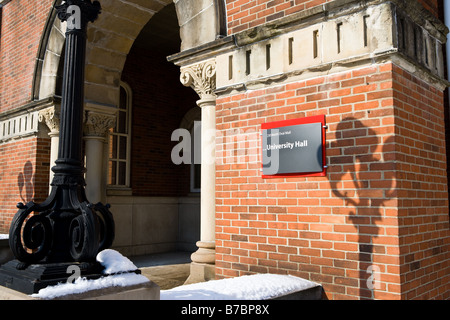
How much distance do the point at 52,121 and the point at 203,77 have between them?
3.69 m

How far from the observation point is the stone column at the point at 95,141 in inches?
285

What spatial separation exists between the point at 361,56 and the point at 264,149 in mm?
1267

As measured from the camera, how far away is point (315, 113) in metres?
3.89

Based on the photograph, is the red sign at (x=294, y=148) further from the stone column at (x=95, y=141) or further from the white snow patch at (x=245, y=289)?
the stone column at (x=95, y=141)

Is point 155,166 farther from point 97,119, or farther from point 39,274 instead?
point 39,274

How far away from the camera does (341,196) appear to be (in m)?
3.66

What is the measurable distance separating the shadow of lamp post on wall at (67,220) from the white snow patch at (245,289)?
82 cm

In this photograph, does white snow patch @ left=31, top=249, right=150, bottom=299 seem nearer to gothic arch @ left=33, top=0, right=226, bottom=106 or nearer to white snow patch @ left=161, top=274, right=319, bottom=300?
white snow patch @ left=161, top=274, right=319, bottom=300

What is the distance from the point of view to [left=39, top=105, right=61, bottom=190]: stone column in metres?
7.27

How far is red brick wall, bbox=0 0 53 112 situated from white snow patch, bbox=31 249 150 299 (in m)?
6.29

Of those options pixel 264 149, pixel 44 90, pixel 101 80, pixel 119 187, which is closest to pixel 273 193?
pixel 264 149

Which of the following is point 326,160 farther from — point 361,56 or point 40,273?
point 40,273

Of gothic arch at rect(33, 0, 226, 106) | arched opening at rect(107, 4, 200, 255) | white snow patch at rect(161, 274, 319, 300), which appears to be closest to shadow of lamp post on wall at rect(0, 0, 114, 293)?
white snow patch at rect(161, 274, 319, 300)

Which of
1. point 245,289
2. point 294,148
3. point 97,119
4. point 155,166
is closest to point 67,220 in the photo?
point 245,289
